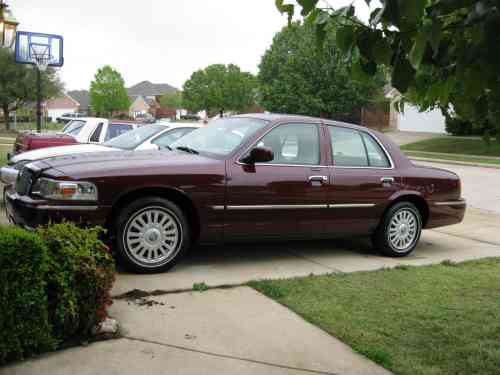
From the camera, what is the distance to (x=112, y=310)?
4.62m

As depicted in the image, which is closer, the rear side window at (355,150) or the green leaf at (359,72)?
the green leaf at (359,72)

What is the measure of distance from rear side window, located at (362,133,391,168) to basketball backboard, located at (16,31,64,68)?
64.1 feet

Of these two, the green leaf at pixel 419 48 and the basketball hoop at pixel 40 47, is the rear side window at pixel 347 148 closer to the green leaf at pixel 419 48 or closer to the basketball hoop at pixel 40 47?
the green leaf at pixel 419 48

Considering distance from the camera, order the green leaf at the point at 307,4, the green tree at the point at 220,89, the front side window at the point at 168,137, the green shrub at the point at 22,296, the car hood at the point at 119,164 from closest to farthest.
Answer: the green leaf at the point at 307,4, the green shrub at the point at 22,296, the car hood at the point at 119,164, the front side window at the point at 168,137, the green tree at the point at 220,89

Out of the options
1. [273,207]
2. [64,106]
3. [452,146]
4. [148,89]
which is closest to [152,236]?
[273,207]

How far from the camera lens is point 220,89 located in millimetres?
88562

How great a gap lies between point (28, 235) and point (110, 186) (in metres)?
1.83

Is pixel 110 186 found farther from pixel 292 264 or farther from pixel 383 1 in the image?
pixel 383 1

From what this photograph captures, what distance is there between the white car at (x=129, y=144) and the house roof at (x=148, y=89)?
112409mm

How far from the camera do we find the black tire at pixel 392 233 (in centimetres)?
711

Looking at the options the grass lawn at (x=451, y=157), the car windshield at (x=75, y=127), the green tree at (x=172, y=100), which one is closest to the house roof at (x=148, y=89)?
the green tree at (x=172, y=100)

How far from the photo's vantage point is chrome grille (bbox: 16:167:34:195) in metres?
5.76

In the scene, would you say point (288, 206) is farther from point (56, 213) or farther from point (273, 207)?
point (56, 213)

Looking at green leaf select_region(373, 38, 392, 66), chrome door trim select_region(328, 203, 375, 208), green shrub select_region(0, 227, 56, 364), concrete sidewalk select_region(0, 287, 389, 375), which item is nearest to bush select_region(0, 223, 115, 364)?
green shrub select_region(0, 227, 56, 364)
